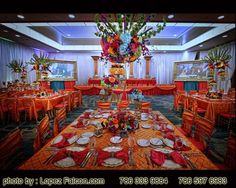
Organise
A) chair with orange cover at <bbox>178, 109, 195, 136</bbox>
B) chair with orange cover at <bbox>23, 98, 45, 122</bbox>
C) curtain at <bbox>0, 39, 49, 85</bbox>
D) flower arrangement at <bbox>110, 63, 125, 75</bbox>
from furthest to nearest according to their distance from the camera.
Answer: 1. curtain at <bbox>0, 39, 49, 85</bbox>
2. chair with orange cover at <bbox>23, 98, 45, 122</bbox>
3. chair with orange cover at <bbox>178, 109, 195, 136</bbox>
4. flower arrangement at <bbox>110, 63, 125, 75</bbox>

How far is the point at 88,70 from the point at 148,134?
13.2 m

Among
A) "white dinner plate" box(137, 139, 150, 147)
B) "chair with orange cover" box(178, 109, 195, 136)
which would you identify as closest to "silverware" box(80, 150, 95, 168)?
"white dinner plate" box(137, 139, 150, 147)


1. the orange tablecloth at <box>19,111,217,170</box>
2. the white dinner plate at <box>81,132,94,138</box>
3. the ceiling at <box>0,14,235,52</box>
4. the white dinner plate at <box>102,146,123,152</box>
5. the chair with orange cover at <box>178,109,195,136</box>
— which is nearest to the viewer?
the orange tablecloth at <box>19,111,217,170</box>

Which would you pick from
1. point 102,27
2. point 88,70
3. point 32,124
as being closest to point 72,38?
point 88,70

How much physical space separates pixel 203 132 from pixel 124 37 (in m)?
1.69

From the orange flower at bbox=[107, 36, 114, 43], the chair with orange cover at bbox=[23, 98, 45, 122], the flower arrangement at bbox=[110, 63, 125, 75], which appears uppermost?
the orange flower at bbox=[107, 36, 114, 43]

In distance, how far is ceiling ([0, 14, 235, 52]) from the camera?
15.6 ft

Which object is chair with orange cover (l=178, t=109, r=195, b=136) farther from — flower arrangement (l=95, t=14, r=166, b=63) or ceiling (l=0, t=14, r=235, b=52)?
ceiling (l=0, t=14, r=235, b=52)

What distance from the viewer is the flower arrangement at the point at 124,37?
1.82 m

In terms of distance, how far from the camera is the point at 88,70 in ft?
46.7

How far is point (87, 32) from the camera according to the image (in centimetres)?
1084

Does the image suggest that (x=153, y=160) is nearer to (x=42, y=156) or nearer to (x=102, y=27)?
(x=42, y=156)

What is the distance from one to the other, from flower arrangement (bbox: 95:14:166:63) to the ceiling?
9.27 ft
